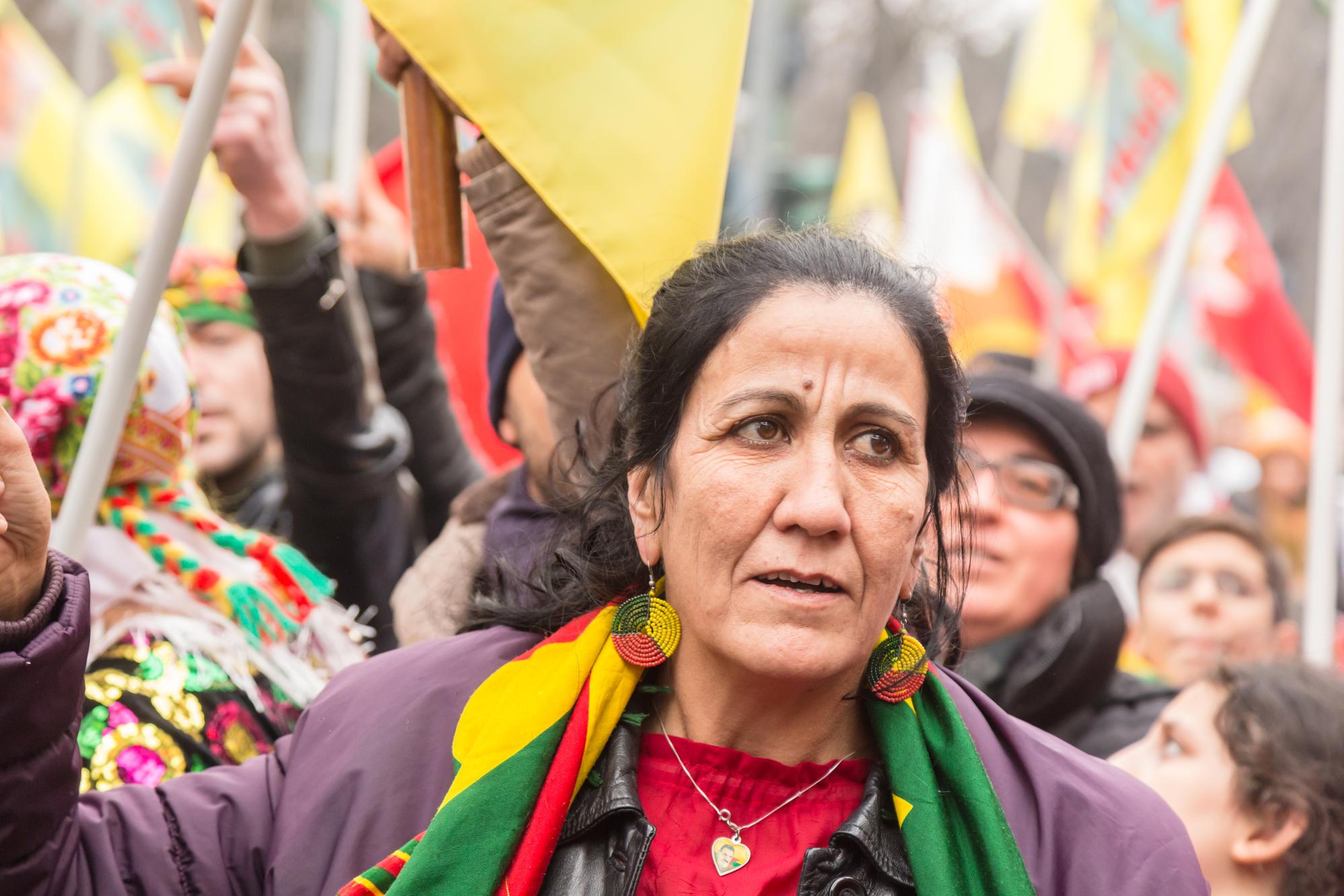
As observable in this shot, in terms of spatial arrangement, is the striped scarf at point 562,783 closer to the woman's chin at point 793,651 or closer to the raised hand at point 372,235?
the woman's chin at point 793,651

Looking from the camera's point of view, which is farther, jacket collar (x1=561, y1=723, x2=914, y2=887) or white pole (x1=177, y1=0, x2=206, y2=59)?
A: white pole (x1=177, y1=0, x2=206, y2=59)

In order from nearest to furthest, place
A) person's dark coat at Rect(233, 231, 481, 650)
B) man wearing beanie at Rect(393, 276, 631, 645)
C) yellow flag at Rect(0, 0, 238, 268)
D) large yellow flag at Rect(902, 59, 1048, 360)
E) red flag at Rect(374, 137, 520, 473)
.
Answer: man wearing beanie at Rect(393, 276, 631, 645) → person's dark coat at Rect(233, 231, 481, 650) → red flag at Rect(374, 137, 520, 473) → yellow flag at Rect(0, 0, 238, 268) → large yellow flag at Rect(902, 59, 1048, 360)

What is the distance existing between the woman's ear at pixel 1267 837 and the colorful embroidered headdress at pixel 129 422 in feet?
5.78

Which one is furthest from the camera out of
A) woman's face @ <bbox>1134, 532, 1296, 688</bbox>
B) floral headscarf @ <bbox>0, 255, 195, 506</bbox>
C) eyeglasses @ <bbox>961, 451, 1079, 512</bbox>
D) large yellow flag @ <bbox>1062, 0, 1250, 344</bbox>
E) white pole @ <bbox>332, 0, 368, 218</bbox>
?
large yellow flag @ <bbox>1062, 0, 1250, 344</bbox>

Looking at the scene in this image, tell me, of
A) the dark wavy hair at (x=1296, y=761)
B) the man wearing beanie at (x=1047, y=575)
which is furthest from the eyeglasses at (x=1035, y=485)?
the dark wavy hair at (x=1296, y=761)

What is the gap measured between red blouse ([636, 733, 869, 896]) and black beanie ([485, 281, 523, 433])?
131 cm

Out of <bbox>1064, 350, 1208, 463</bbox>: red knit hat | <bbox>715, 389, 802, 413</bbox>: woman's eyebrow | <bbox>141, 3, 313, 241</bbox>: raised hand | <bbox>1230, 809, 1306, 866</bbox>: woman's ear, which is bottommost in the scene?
<bbox>1230, 809, 1306, 866</bbox>: woman's ear

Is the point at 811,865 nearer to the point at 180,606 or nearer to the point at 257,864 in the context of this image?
the point at 257,864

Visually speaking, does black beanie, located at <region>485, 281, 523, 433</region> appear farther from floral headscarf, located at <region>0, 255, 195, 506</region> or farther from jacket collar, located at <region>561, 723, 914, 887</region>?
jacket collar, located at <region>561, 723, 914, 887</region>

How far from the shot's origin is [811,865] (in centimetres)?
190

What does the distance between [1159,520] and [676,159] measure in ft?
13.0

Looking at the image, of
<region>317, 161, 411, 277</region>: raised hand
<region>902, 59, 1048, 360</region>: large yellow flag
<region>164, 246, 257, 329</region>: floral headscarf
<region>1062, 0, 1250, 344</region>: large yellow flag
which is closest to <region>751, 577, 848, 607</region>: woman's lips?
<region>317, 161, 411, 277</region>: raised hand

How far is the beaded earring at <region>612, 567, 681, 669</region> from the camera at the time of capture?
208 cm

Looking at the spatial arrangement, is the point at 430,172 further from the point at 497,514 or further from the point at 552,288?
the point at 497,514
